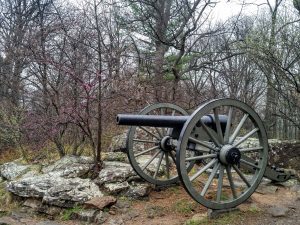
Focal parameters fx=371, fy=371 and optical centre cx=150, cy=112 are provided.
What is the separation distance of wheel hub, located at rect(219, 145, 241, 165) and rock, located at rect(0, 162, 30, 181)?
15.8 feet

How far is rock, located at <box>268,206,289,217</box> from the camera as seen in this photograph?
5.58m

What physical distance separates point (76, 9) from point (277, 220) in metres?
6.18

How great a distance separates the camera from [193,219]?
17.4 feet

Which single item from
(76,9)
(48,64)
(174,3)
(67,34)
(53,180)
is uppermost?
(174,3)

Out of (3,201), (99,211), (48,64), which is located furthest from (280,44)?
(3,201)

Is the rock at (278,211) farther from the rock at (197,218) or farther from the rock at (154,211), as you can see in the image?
the rock at (154,211)

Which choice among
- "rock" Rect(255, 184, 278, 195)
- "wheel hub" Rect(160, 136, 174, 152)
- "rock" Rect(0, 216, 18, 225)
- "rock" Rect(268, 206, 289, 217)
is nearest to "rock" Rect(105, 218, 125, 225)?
"rock" Rect(0, 216, 18, 225)

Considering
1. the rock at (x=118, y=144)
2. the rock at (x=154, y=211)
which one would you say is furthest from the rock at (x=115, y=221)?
the rock at (x=118, y=144)

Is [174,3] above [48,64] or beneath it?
above

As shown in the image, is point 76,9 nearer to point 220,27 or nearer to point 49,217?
point 49,217

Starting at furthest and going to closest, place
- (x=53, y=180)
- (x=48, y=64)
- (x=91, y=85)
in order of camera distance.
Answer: (x=48, y=64)
(x=91, y=85)
(x=53, y=180)

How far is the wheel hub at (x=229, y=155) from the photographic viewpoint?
17.1 ft

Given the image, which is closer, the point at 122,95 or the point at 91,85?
the point at 91,85

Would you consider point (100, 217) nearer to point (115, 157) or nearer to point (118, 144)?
point (115, 157)
